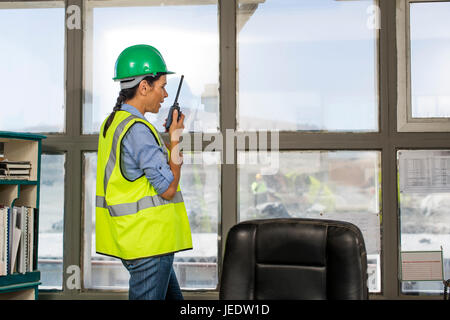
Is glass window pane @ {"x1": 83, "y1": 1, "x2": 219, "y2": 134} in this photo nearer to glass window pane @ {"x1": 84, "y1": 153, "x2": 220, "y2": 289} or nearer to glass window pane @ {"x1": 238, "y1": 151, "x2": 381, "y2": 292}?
glass window pane @ {"x1": 84, "y1": 153, "x2": 220, "y2": 289}

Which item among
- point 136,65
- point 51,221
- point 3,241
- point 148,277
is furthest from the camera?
point 51,221

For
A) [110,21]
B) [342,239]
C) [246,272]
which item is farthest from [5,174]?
[342,239]

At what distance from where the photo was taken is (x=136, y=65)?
232 cm

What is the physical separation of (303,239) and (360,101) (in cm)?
148

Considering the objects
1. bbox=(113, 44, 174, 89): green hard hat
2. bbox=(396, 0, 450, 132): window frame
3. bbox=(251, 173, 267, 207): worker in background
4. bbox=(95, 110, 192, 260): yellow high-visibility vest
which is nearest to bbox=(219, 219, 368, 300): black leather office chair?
bbox=(95, 110, 192, 260): yellow high-visibility vest

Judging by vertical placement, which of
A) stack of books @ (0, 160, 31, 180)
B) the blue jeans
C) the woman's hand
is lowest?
the blue jeans

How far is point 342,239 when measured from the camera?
1.65 m

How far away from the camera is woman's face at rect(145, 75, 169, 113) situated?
91.6 inches

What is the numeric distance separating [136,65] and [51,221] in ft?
4.04

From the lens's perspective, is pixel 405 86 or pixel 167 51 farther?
pixel 167 51

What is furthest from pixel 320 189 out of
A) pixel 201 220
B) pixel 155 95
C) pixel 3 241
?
pixel 3 241

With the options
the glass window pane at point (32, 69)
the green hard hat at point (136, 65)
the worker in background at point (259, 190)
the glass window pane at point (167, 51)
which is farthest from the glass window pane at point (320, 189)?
the glass window pane at point (32, 69)

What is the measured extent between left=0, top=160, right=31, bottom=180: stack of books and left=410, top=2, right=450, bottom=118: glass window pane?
218cm

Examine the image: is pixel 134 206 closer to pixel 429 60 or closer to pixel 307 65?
pixel 307 65
